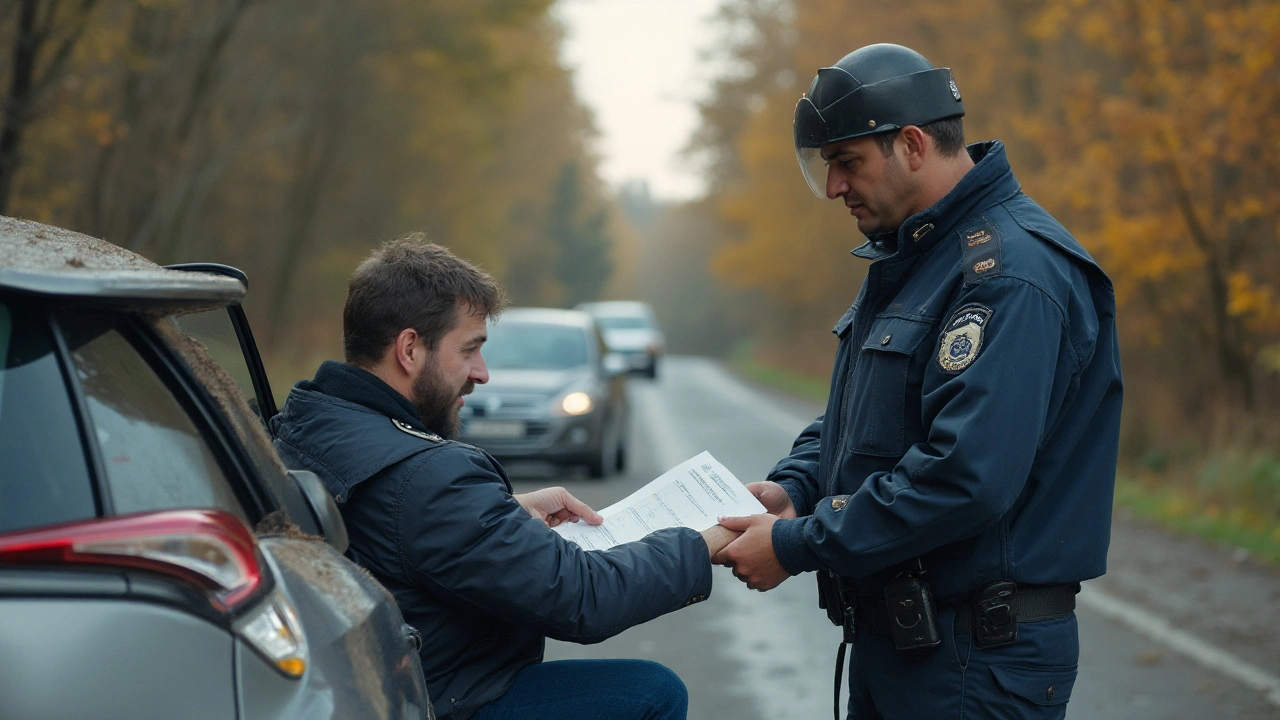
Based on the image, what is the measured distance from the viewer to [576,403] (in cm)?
1307

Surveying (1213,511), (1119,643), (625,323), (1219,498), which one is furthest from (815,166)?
(625,323)

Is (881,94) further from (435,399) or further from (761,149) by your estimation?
(761,149)

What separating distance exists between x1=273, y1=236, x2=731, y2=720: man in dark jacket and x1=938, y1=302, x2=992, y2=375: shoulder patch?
28.9 inches

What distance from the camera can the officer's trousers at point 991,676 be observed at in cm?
269

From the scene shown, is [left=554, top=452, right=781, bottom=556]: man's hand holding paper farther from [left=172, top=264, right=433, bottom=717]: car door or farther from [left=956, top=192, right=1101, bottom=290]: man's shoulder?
[left=172, top=264, right=433, bottom=717]: car door

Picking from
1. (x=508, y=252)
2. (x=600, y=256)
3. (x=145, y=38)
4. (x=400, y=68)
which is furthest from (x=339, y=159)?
(x=600, y=256)

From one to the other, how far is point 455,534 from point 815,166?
1.26m

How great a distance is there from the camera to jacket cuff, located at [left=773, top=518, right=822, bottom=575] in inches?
114

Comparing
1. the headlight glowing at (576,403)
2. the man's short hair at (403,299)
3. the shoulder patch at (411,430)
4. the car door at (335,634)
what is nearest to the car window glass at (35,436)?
the car door at (335,634)

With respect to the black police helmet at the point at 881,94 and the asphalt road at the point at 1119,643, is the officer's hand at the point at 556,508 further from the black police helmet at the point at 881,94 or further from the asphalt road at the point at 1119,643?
the asphalt road at the point at 1119,643

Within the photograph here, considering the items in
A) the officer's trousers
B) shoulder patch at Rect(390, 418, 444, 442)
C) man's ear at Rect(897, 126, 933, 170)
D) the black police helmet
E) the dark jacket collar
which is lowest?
the officer's trousers

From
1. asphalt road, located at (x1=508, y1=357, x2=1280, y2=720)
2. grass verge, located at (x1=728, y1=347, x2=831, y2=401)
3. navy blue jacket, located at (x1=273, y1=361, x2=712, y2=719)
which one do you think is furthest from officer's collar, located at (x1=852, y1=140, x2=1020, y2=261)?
grass verge, located at (x1=728, y1=347, x2=831, y2=401)

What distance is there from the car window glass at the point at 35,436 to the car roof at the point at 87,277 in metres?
0.07

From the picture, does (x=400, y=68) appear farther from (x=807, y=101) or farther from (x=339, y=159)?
(x=807, y=101)
